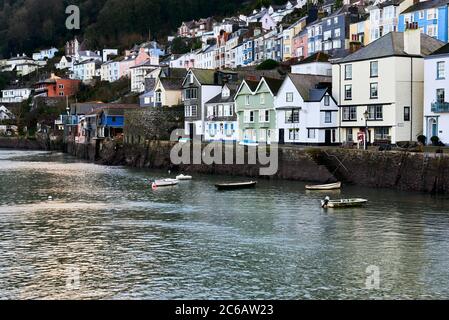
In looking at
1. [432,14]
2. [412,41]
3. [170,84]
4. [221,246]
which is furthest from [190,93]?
[221,246]

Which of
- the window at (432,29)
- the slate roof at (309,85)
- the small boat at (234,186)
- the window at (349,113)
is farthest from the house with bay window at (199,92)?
the small boat at (234,186)

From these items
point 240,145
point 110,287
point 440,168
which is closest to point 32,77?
point 240,145

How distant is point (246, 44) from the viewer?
11375 cm

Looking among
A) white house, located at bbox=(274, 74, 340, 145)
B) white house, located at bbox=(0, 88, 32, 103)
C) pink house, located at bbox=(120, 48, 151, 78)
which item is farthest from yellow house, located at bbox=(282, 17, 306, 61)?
white house, located at bbox=(0, 88, 32, 103)

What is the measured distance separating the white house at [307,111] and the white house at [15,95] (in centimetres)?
11796

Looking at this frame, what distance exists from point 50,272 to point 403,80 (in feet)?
123

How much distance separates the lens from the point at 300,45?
9831 cm

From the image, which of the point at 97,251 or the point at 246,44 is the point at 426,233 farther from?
the point at 246,44

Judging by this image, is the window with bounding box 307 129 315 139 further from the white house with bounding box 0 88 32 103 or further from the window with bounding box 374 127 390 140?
the white house with bounding box 0 88 32 103

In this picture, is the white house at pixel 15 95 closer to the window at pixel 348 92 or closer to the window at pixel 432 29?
the window at pixel 432 29

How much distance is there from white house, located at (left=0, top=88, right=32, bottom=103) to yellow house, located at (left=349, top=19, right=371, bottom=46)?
103 m

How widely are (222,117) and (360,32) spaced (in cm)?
2704

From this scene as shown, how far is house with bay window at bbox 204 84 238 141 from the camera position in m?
68.0

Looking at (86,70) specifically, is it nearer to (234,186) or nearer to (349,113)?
(349,113)
